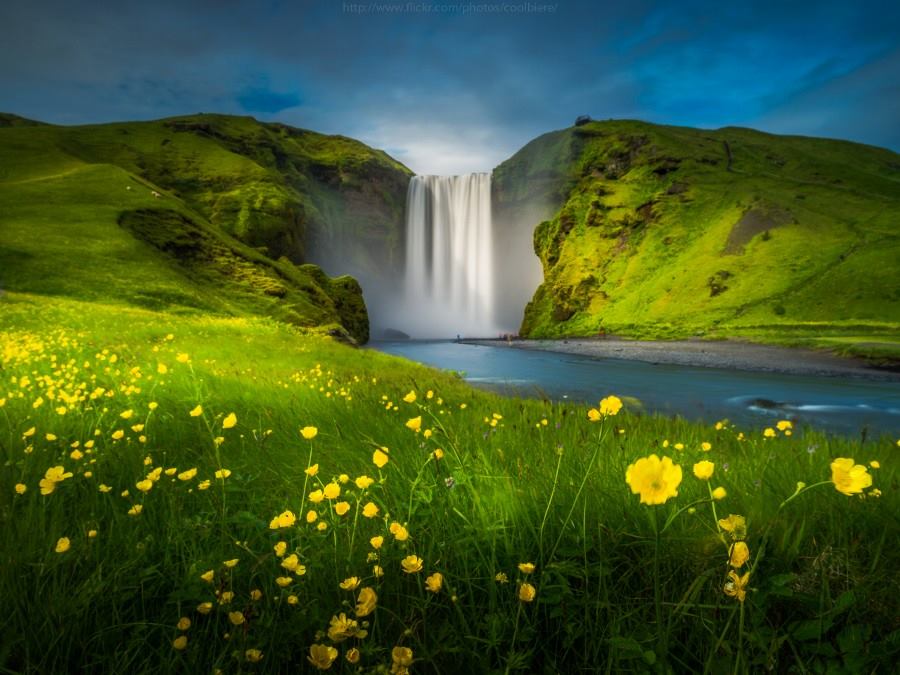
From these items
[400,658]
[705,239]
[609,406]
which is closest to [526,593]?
[400,658]

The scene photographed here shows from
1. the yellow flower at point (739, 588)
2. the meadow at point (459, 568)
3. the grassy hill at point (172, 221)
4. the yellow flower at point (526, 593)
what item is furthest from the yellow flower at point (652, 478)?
the grassy hill at point (172, 221)

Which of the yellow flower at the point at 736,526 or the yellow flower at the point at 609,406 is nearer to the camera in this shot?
the yellow flower at the point at 736,526

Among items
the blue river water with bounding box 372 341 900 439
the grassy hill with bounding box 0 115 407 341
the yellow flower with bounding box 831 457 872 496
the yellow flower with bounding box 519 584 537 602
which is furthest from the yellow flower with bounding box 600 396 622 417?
the grassy hill with bounding box 0 115 407 341

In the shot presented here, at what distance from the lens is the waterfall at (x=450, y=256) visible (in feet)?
417

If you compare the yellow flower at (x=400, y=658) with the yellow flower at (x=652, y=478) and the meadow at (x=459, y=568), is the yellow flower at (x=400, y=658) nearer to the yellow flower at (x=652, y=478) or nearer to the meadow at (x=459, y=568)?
the meadow at (x=459, y=568)

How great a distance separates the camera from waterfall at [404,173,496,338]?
127m

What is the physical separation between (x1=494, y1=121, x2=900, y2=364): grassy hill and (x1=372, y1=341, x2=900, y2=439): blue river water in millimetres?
11954

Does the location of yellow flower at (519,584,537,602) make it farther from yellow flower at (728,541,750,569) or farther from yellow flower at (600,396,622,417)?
yellow flower at (600,396,622,417)

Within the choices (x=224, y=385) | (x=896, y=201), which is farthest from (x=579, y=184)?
(x=224, y=385)

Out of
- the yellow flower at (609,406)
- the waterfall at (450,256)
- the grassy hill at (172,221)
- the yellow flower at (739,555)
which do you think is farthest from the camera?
the waterfall at (450,256)

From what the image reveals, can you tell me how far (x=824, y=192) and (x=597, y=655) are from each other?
118 m

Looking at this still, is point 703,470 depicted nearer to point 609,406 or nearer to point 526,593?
point 526,593

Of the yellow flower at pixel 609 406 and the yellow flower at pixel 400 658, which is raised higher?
the yellow flower at pixel 609 406

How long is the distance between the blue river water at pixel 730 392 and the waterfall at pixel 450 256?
9896cm
